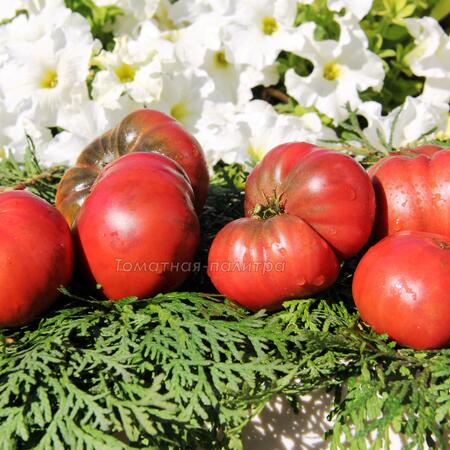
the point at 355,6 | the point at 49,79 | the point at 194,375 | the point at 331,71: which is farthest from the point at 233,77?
the point at 194,375

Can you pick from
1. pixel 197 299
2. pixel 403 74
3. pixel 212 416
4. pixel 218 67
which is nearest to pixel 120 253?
pixel 197 299

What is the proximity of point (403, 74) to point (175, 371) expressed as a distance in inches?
64.4

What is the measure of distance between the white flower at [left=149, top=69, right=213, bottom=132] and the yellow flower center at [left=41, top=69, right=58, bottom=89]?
0.99ft

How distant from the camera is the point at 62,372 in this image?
90 centimetres

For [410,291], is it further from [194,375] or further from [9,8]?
[9,8]

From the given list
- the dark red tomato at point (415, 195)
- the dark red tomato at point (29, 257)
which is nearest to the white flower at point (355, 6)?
the dark red tomato at point (415, 195)

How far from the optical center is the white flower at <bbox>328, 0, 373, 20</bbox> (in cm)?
186

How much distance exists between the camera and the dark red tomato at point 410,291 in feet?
3.07

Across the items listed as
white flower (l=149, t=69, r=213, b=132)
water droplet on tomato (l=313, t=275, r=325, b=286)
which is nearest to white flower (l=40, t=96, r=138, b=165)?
white flower (l=149, t=69, r=213, b=132)

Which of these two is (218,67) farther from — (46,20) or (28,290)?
(28,290)

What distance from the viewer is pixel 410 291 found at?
0.95m

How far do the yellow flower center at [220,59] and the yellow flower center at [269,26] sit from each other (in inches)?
5.7

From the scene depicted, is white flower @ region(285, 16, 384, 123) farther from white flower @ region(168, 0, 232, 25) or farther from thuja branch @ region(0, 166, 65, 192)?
thuja branch @ region(0, 166, 65, 192)

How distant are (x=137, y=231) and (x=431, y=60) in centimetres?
131
